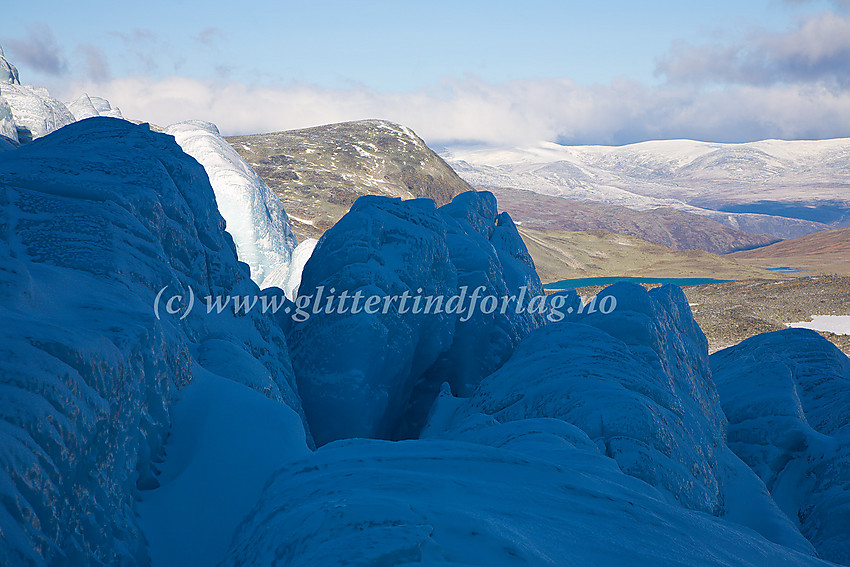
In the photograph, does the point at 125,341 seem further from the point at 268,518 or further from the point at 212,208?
the point at 212,208

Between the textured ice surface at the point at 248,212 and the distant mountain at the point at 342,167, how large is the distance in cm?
6954

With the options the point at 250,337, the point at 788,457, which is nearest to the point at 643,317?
the point at 788,457

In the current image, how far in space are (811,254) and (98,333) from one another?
174 meters

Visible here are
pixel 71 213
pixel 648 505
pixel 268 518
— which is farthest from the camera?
pixel 71 213

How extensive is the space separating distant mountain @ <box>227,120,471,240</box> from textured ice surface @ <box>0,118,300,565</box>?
90.0 m

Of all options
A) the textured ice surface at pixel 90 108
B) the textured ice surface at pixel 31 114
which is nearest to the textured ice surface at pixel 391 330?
the textured ice surface at pixel 31 114

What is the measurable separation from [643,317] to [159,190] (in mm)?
8383

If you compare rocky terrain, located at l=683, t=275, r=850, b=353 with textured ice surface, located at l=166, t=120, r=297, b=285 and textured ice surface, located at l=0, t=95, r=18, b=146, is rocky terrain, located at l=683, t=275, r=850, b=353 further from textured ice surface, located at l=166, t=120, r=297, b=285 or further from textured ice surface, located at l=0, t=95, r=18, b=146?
textured ice surface, located at l=0, t=95, r=18, b=146

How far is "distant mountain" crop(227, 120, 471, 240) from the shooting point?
386ft

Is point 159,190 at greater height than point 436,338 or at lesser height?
greater

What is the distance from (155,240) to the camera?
6.76 meters

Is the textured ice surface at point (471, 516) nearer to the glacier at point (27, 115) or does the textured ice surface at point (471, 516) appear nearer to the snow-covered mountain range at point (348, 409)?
the snow-covered mountain range at point (348, 409)

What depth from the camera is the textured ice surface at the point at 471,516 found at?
11.3ft

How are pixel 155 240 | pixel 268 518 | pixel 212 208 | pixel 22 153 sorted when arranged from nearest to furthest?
pixel 268 518 < pixel 155 240 < pixel 22 153 < pixel 212 208
